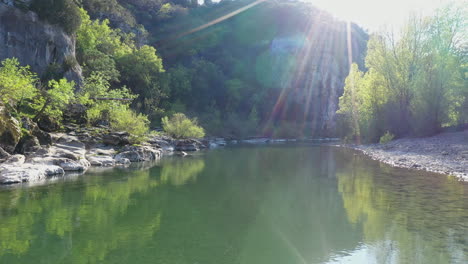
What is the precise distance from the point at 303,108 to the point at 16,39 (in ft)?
278

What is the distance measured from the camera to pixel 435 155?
86.0 feet

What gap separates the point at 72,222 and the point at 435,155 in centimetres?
2591

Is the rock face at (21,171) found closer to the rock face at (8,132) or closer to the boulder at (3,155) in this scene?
the boulder at (3,155)

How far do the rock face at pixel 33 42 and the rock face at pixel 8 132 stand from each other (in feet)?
52.6

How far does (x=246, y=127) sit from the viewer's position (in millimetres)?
87062

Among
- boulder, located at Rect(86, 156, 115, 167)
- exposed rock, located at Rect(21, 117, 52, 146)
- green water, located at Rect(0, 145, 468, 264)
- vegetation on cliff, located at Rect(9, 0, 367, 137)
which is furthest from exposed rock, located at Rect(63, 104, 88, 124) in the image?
vegetation on cliff, located at Rect(9, 0, 367, 137)

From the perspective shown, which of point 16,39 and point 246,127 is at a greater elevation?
point 16,39

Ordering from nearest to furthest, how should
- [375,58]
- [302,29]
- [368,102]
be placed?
[375,58], [368,102], [302,29]

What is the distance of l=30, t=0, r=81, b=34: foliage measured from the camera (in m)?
37.3

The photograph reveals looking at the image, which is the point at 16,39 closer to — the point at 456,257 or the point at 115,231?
the point at 115,231

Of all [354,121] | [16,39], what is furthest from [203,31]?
[16,39]

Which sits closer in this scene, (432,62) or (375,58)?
(432,62)

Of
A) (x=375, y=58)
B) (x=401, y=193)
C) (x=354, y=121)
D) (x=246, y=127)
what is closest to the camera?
(x=401, y=193)

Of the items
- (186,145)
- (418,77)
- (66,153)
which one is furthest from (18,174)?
(418,77)
